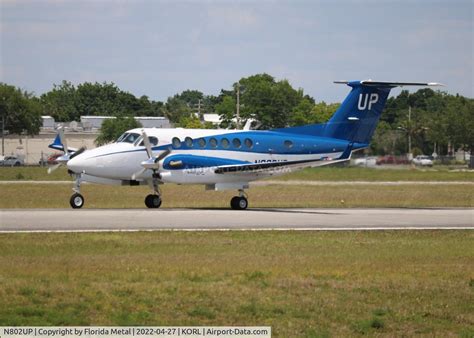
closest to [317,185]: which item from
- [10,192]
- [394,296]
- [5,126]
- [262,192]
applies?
[262,192]

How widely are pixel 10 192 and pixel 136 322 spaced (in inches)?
1351

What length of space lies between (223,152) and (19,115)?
74.6 m

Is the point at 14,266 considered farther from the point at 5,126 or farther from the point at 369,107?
the point at 5,126

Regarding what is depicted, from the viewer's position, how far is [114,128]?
95.3 metres

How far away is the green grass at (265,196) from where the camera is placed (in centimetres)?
4222

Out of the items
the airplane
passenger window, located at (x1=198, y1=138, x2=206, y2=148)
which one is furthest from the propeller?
passenger window, located at (x1=198, y1=138, x2=206, y2=148)

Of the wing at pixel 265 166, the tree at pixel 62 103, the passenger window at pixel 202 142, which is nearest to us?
the wing at pixel 265 166

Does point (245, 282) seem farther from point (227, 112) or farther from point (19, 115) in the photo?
point (19, 115)

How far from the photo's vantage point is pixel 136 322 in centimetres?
1583

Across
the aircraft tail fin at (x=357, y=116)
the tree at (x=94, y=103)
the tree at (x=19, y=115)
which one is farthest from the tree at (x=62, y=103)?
the aircraft tail fin at (x=357, y=116)

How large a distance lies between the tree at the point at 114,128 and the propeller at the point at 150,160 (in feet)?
178

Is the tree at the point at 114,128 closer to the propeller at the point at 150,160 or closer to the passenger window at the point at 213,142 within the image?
the passenger window at the point at 213,142
